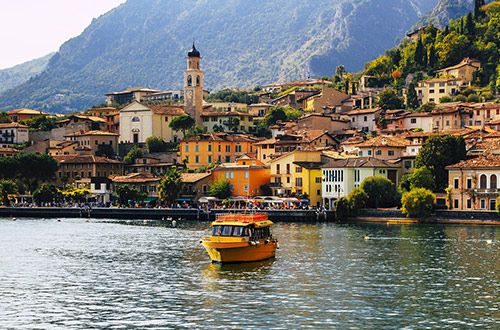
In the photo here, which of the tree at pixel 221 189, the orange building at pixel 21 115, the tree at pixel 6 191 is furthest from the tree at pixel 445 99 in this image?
the orange building at pixel 21 115

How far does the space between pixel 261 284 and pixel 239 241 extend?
8.86 metres

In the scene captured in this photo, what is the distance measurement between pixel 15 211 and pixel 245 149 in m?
38.1

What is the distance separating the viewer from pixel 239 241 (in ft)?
178

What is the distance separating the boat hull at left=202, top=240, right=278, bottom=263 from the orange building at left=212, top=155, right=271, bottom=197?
5385cm

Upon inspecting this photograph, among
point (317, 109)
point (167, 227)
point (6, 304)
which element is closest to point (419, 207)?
point (167, 227)

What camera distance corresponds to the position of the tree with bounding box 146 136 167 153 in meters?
140

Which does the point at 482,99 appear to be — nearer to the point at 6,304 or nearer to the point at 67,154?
the point at 67,154

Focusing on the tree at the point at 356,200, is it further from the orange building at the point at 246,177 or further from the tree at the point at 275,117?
the tree at the point at 275,117

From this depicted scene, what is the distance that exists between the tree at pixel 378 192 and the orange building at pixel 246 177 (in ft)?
69.8

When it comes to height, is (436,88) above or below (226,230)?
above

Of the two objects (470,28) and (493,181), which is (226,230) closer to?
(493,181)

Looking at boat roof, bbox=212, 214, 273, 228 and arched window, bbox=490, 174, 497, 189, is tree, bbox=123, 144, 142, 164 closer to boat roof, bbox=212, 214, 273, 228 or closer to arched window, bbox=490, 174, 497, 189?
arched window, bbox=490, 174, 497, 189

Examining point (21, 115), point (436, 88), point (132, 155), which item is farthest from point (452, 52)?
point (21, 115)

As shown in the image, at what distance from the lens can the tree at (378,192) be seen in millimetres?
92812
